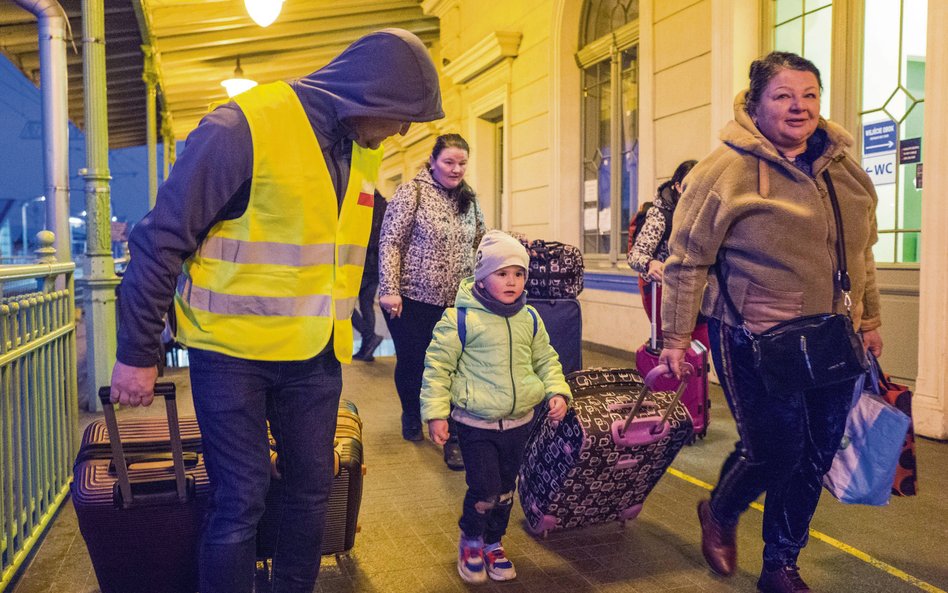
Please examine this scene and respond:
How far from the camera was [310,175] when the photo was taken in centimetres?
227

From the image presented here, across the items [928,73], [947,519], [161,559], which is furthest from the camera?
[928,73]

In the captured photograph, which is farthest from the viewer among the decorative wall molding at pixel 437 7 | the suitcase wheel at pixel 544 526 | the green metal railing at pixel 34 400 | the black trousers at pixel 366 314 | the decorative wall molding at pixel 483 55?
the decorative wall molding at pixel 437 7

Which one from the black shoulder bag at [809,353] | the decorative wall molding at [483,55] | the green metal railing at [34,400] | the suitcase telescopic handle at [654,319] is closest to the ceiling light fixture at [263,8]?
the decorative wall molding at [483,55]

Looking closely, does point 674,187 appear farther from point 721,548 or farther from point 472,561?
point 472,561

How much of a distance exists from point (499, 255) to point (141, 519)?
62.5 inches

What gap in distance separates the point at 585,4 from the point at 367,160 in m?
8.55

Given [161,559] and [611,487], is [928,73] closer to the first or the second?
[611,487]

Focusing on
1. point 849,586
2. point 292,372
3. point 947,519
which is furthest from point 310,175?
point 947,519

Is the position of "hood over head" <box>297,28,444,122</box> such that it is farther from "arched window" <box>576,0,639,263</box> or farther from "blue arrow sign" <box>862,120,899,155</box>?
"arched window" <box>576,0,639,263</box>

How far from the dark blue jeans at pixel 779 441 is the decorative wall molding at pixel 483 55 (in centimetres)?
951

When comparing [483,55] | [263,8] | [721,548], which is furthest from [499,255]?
[483,55]

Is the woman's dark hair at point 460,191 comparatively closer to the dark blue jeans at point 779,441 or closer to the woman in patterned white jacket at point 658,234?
the woman in patterned white jacket at point 658,234

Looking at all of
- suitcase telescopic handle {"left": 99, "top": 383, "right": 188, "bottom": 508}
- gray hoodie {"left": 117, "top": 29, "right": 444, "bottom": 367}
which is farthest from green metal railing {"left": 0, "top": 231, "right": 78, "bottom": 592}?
gray hoodie {"left": 117, "top": 29, "right": 444, "bottom": 367}

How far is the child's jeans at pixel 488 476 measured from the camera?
10.7 ft
